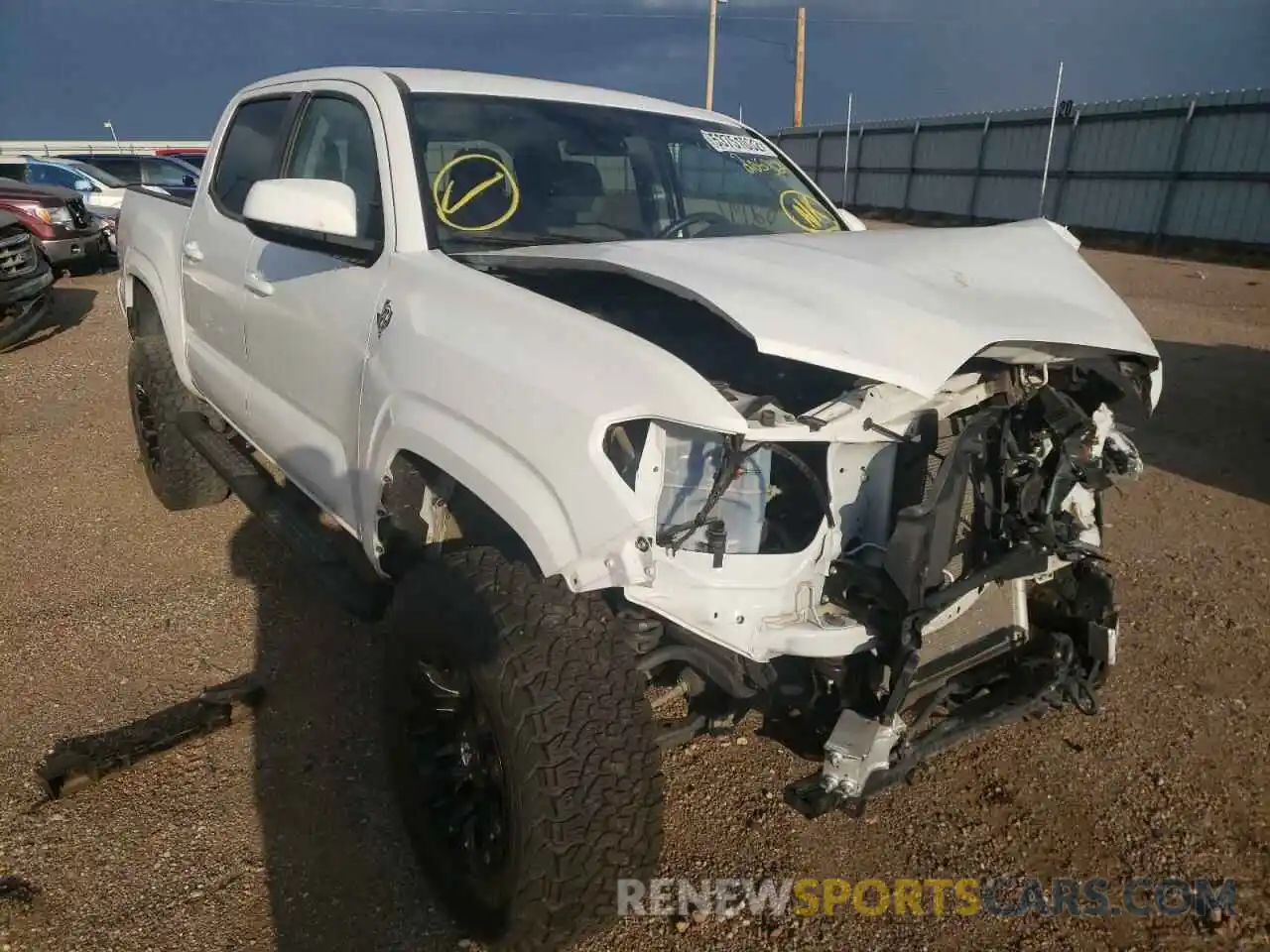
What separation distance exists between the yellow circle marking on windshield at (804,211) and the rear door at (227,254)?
6.42 feet

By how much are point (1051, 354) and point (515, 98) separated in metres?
1.95

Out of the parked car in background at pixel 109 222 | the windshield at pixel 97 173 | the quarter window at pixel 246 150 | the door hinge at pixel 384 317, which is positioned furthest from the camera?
the windshield at pixel 97 173

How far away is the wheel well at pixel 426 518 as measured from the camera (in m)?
2.39

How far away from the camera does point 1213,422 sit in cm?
626

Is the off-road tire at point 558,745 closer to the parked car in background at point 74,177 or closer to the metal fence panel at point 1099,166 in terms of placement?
the parked car in background at point 74,177

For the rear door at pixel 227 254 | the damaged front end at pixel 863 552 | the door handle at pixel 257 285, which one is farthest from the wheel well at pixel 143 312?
the damaged front end at pixel 863 552

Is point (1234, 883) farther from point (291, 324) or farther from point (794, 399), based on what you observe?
point (291, 324)

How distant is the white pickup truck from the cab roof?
0.04m

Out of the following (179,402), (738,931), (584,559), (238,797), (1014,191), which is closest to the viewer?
(584,559)

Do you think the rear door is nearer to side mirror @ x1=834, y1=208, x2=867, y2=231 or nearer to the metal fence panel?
side mirror @ x1=834, y1=208, x2=867, y2=231

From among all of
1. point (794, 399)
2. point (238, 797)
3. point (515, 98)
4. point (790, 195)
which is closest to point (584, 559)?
point (794, 399)

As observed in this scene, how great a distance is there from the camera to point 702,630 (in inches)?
74.9

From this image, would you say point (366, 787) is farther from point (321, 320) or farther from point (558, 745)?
point (321, 320)

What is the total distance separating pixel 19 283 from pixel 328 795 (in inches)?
335
